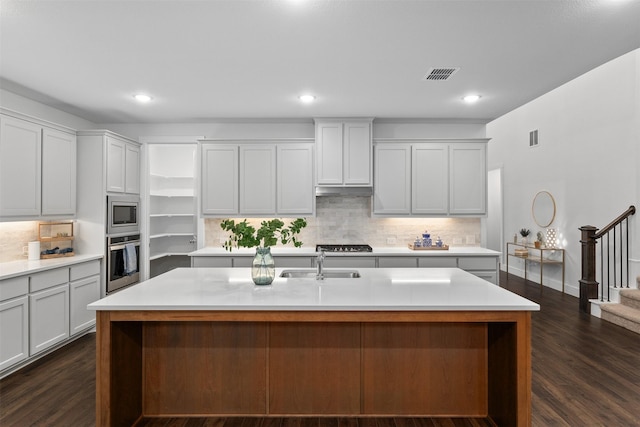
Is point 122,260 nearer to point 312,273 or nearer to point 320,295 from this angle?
point 312,273

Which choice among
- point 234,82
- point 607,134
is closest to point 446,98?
point 234,82

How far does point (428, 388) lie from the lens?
250 centimetres

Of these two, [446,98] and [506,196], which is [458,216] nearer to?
[446,98]

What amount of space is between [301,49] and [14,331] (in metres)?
3.42

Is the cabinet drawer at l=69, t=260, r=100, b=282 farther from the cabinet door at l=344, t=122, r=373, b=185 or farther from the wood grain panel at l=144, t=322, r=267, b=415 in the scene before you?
the cabinet door at l=344, t=122, r=373, b=185

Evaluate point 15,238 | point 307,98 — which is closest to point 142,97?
point 307,98

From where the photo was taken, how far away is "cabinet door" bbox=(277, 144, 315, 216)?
200 inches

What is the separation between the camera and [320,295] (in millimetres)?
2385

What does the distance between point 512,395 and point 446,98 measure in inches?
127

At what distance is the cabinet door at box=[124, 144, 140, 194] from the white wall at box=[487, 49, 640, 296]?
6.65 m

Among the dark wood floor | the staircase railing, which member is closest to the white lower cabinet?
the dark wood floor

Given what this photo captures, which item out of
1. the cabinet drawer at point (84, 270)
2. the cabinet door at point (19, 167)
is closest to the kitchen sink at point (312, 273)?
the cabinet drawer at point (84, 270)

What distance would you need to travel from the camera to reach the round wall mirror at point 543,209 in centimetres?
645

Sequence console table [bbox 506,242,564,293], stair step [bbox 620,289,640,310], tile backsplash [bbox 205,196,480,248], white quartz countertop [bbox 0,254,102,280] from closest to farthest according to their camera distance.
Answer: white quartz countertop [bbox 0,254,102,280] < stair step [bbox 620,289,640,310] < tile backsplash [bbox 205,196,480,248] < console table [bbox 506,242,564,293]
